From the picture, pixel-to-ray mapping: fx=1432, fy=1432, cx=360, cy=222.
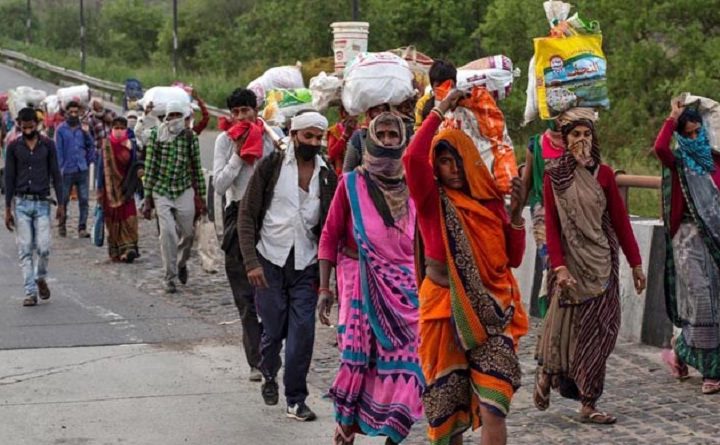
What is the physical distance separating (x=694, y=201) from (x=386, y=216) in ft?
8.08

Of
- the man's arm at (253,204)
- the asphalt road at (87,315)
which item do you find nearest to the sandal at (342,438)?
the man's arm at (253,204)

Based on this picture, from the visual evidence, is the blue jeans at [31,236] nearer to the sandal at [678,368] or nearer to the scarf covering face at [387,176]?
the sandal at [678,368]

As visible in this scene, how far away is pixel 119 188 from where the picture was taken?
1702cm

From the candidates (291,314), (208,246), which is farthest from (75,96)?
(291,314)

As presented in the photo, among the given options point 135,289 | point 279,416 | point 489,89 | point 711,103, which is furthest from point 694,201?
point 135,289

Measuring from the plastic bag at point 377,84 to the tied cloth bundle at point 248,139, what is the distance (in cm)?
137

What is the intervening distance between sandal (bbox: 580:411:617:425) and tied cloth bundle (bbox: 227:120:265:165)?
115 inches

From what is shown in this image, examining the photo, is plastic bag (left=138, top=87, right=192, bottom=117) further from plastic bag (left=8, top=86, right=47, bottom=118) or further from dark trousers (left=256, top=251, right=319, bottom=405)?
plastic bag (left=8, top=86, right=47, bottom=118)

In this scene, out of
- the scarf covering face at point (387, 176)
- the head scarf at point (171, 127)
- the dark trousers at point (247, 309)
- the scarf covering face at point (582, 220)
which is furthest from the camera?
the head scarf at point (171, 127)

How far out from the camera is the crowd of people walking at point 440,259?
6.38 meters

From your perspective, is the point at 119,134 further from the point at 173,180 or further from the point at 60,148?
the point at 173,180

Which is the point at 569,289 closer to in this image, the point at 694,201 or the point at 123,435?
the point at 694,201

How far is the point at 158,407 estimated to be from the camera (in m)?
8.75

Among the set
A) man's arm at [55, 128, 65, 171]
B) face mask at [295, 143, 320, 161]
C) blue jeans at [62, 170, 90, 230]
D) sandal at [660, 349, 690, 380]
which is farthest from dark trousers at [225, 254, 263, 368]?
man's arm at [55, 128, 65, 171]
